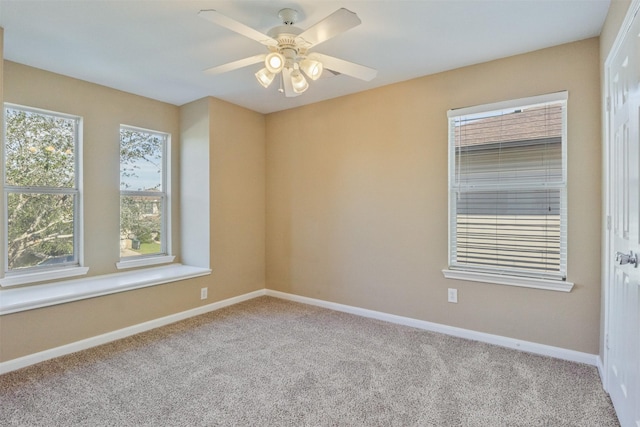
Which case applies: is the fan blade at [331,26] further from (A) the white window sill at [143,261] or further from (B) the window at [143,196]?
(A) the white window sill at [143,261]

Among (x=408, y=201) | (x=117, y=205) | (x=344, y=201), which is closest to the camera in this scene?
(x=408, y=201)

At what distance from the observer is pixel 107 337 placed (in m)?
2.92

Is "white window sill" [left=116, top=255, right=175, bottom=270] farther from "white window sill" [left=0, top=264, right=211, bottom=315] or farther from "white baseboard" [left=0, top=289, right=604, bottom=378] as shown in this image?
"white baseboard" [left=0, top=289, right=604, bottom=378]

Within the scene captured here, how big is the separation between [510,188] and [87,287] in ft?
12.3

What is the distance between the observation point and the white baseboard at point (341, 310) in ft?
8.07

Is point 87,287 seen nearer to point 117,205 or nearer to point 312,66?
point 117,205

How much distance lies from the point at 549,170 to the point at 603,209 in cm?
47

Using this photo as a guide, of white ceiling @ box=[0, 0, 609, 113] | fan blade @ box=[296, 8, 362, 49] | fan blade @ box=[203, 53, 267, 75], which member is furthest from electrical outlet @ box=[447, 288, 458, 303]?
fan blade @ box=[203, 53, 267, 75]

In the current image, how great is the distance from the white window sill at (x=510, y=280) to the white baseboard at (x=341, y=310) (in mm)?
462

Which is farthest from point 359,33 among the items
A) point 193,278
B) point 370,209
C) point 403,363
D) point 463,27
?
point 193,278

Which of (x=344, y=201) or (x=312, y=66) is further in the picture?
(x=344, y=201)

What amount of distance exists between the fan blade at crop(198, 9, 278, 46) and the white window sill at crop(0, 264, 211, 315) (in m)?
2.43

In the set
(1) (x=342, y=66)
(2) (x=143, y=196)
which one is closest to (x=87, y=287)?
(2) (x=143, y=196)

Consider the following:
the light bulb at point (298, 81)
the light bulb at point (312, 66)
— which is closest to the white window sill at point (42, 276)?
the light bulb at point (298, 81)
